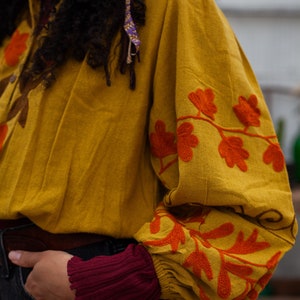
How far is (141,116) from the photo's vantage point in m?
1.22

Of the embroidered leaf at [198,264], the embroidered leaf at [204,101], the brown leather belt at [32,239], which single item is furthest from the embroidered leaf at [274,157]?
the brown leather belt at [32,239]

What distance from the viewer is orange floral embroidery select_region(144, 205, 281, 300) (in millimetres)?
1113

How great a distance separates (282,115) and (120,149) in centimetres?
305

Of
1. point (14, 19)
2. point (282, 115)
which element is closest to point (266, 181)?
point (14, 19)

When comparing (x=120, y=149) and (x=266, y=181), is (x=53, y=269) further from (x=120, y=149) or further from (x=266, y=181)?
(x=266, y=181)

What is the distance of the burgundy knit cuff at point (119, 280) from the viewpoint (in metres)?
1.12

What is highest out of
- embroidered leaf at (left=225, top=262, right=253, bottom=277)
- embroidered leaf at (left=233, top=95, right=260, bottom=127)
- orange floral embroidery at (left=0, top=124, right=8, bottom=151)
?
embroidered leaf at (left=233, top=95, right=260, bottom=127)

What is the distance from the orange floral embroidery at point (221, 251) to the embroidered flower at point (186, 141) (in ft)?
0.39

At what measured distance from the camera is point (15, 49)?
56.3 inches

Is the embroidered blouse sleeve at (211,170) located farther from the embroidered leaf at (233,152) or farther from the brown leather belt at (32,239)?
the brown leather belt at (32,239)

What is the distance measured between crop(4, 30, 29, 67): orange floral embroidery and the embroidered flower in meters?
0.47

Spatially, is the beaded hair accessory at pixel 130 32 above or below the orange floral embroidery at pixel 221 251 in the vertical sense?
above

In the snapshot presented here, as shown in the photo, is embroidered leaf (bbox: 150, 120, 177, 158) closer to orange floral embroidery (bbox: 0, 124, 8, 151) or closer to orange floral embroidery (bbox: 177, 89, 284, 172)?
orange floral embroidery (bbox: 177, 89, 284, 172)

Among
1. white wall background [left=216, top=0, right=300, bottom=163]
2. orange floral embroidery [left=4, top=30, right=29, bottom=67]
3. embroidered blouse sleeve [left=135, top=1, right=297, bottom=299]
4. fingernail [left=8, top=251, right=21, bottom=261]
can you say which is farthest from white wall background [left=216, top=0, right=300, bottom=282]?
fingernail [left=8, top=251, right=21, bottom=261]
